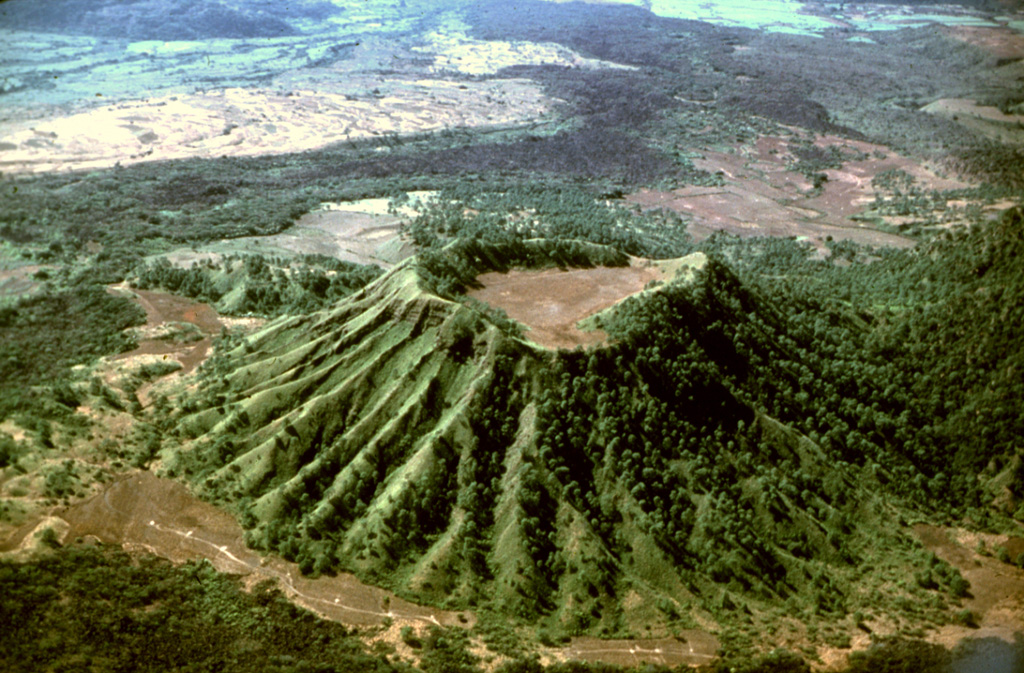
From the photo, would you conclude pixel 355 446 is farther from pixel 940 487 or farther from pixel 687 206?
pixel 687 206

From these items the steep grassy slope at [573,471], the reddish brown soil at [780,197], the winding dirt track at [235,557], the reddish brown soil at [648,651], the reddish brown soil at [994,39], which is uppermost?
the reddish brown soil at [994,39]

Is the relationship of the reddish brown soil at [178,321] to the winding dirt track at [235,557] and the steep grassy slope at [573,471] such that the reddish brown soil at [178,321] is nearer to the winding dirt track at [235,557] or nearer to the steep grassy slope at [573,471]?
the steep grassy slope at [573,471]

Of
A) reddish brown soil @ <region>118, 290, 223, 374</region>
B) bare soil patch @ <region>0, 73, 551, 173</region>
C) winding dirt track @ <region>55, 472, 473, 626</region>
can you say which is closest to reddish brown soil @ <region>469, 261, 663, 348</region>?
winding dirt track @ <region>55, 472, 473, 626</region>

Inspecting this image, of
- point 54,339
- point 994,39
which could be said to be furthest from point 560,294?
point 994,39

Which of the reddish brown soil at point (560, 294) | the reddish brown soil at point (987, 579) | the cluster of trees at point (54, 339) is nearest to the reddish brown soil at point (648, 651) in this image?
the reddish brown soil at point (987, 579)

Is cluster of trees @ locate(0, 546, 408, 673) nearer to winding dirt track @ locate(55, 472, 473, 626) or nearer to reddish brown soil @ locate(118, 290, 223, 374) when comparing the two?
winding dirt track @ locate(55, 472, 473, 626)

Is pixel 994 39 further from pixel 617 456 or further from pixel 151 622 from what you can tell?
pixel 151 622

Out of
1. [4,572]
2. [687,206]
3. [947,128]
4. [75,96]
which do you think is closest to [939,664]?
[4,572]
